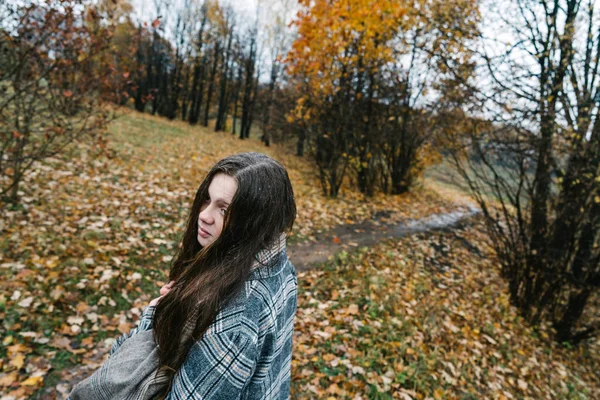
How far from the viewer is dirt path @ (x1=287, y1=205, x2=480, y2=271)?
624 centimetres

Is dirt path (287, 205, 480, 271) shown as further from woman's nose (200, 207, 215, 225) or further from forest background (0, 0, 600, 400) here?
woman's nose (200, 207, 215, 225)

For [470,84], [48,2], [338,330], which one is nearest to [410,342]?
[338,330]

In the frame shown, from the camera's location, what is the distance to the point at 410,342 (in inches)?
162

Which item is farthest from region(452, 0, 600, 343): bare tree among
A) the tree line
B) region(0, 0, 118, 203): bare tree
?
region(0, 0, 118, 203): bare tree

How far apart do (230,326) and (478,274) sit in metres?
7.44

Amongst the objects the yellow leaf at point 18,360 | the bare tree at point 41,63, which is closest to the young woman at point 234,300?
the yellow leaf at point 18,360

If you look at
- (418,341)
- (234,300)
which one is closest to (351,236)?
(418,341)

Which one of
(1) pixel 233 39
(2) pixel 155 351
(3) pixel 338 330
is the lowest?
(3) pixel 338 330

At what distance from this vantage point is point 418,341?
13.7 feet

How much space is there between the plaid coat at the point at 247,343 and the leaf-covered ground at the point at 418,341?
7.82ft

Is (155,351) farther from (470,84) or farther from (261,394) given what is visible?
(470,84)

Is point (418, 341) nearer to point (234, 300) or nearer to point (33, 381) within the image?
point (234, 300)

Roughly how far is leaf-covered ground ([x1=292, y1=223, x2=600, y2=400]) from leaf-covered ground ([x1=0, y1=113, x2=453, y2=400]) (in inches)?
80.5

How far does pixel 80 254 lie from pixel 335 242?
4726 millimetres
